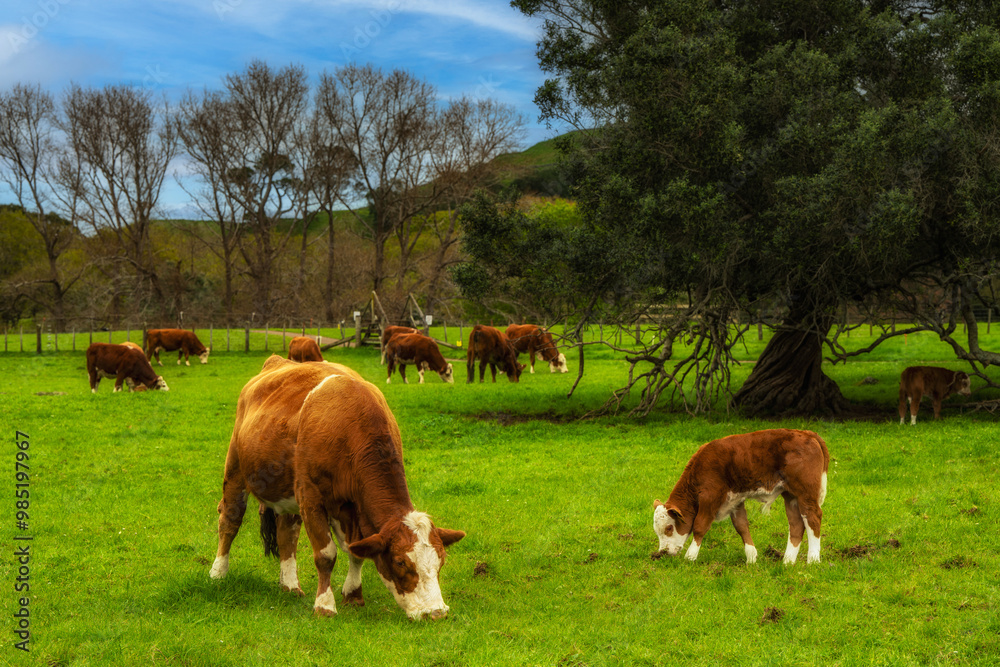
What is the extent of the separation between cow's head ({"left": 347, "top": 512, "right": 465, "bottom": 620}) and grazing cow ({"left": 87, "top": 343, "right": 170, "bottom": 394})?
20.2 metres

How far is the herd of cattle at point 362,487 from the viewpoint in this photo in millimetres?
6031

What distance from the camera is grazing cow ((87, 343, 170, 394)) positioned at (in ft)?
79.2

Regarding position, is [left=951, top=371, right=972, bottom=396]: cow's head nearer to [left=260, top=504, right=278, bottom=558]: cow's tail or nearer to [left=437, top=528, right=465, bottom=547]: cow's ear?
[left=437, top=528, right=465, bottom=547]: cow's ear

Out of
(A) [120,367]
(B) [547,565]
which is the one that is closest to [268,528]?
(B) [547,565]

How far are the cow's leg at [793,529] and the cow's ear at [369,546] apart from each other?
4.01 metres

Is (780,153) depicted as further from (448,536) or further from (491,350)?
(491,350)

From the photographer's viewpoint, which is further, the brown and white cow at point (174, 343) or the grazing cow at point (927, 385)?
the brown and white cow at point (174, 343)

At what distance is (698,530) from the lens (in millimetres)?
7957

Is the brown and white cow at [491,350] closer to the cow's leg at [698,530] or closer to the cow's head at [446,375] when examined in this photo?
Result: the cow's head at [446,375]

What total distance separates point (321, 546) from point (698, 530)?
371cm

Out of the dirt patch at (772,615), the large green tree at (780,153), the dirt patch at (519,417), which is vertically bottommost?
the dirt patch at (519,417)

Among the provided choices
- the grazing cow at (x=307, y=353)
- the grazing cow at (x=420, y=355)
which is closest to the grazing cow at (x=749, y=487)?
the grazing cow at (x=307, y=353)

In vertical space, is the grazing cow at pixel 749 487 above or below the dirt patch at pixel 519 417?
above

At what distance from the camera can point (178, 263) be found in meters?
54.3
